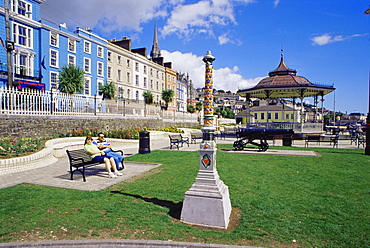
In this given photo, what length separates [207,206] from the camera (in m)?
4.50

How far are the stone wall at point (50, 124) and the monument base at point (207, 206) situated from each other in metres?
11.0

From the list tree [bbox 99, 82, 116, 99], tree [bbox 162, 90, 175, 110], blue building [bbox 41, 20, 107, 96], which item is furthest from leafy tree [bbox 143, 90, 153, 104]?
tree [bbox 99, 82, 116, 99]

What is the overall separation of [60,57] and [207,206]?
30676 mm

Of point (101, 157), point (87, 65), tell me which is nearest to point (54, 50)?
point (87, 65)

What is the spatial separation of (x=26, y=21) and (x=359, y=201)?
30250mm

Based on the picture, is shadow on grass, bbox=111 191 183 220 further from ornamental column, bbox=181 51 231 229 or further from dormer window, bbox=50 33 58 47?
dormer window, bbox=50 33 58 47

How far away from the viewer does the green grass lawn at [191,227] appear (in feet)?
13.1

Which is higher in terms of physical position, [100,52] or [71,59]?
[100,52]

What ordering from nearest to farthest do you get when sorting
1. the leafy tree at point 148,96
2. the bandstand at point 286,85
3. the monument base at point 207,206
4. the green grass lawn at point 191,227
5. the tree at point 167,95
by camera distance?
the green grass lawn at point 191,227 < the monument base at point 207,206 < the bandstand at point 286,85 < the leafy tree at point 148,96 < the tree at point 167,95

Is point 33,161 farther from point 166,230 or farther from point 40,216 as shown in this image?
point 166,230

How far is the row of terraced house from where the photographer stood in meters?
24.6

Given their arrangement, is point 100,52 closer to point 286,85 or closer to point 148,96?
point 148,96

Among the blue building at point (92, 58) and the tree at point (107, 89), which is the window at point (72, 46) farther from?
the tree at point (107, 89)

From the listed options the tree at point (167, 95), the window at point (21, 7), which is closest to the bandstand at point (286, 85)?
the tree at point (167, 95)
